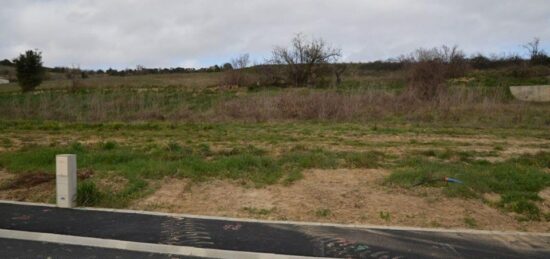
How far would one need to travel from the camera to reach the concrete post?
7070mm

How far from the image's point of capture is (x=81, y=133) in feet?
56.2


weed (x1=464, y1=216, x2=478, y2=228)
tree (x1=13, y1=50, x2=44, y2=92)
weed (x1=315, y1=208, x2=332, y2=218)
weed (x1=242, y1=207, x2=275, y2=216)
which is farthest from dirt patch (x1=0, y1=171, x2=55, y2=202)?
tree (x1=13, y1=50, x2=44, y2=92)

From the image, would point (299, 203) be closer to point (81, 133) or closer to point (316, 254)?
point (316, 254)

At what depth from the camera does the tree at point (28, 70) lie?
49.2 metres

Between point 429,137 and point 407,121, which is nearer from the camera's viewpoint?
point 429,137

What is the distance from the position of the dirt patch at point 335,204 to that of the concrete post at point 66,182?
35.2 inches

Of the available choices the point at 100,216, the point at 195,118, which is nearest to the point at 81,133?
the point at 195,118

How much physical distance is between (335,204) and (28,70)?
4988 cm

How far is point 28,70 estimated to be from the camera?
49469 mm

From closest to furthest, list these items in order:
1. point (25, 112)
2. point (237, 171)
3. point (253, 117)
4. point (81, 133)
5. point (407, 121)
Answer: point (237, 171) → point (81, 133) → point (407, 121) → point (253, 117) → point (25, 112)

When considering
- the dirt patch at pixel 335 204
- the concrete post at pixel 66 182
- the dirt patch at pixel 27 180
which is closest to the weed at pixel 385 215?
the dirt patch at pixel 335 204

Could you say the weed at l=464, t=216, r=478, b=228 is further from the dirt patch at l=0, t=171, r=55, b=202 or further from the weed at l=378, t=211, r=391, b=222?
the dirt patch at l=0, t=171, r=55, b=202

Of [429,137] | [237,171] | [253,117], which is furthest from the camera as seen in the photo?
[253,117]

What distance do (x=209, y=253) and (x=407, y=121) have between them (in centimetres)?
1677
